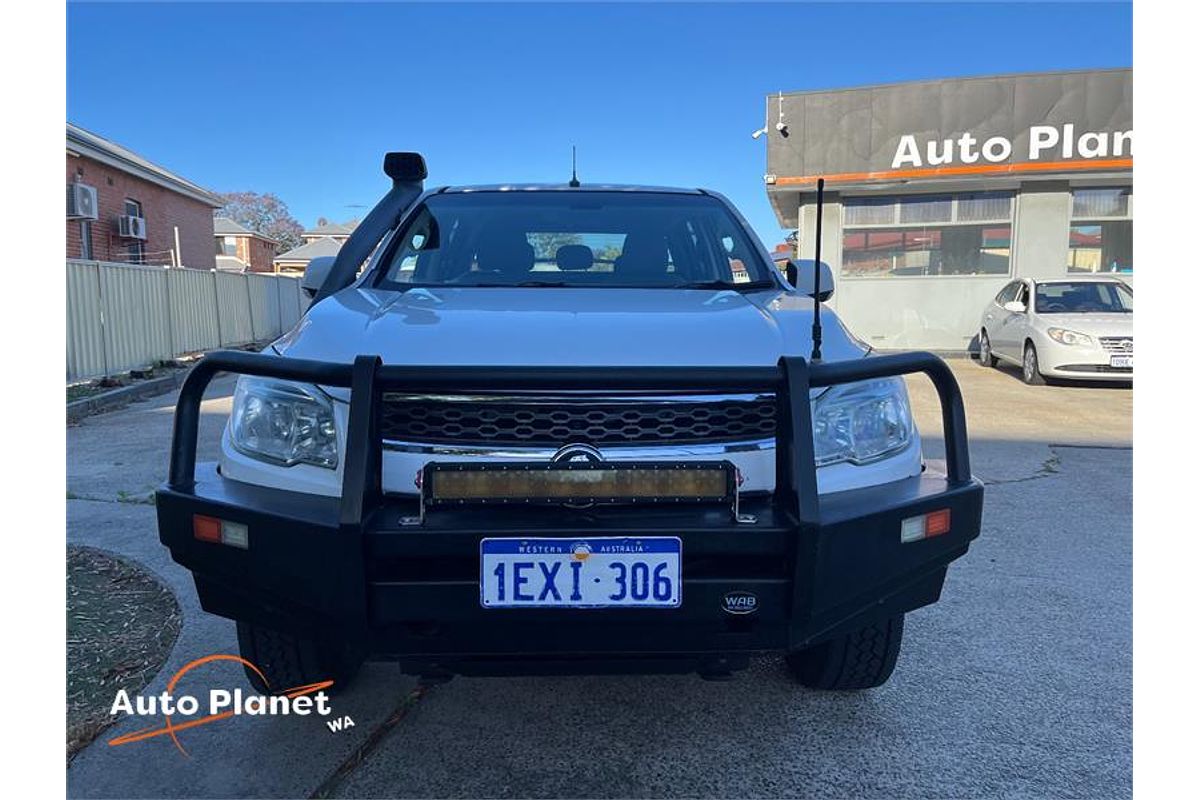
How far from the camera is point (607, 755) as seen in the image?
93.6 inches

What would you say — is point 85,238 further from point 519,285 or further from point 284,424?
point 284,424

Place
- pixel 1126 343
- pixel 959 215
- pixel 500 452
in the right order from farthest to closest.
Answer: pixel 959 215, pixel 1126 343, pixel 500 452

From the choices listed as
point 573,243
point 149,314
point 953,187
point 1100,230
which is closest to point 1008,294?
point 953,187

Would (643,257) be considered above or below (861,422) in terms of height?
above

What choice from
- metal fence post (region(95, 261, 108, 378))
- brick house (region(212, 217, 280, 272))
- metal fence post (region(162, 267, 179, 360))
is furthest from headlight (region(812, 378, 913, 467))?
brick house (region(212, 217, 280, 272))

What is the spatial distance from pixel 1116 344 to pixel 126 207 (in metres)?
22.1

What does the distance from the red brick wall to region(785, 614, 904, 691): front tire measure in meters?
19.9

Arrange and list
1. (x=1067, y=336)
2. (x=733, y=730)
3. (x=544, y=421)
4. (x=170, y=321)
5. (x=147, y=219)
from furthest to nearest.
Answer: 1. (x=147, y=219)
2. (x=170, y=321)
3. (x=1067, y=336)
4. (x=733, y=730)
5. (x=544, y=421)

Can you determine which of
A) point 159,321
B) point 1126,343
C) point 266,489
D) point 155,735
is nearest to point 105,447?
point 155,735

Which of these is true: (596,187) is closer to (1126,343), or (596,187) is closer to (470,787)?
(470,787)

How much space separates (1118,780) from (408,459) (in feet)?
6.83

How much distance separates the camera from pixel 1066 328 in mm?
9695

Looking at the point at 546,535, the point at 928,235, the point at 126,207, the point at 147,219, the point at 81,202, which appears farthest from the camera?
the point at 147,219

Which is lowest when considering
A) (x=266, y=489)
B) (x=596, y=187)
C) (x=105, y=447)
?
(x=105, y=447)
